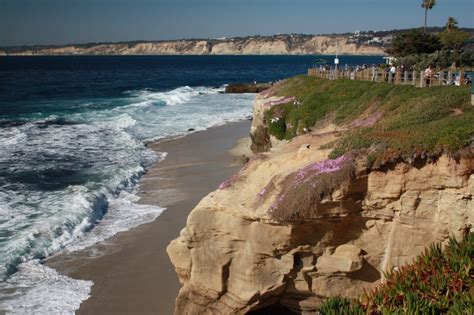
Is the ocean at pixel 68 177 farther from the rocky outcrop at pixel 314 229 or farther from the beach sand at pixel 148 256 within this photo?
the rocky outcrop at pixel 314 229

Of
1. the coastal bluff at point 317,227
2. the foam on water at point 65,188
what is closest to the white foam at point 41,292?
the foam on water at point 65,188

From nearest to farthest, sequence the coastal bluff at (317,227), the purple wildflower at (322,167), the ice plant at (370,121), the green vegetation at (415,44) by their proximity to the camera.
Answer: the coastal bluff at (317,227) → the purple wildflower at (322,167) → the ice plant at (370,121) → the green vegetation at (415,44)

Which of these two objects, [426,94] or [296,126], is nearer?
[426,94]

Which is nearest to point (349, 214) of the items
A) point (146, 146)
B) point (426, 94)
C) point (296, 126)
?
point (426, 94)

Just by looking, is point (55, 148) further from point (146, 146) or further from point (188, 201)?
point (188, 201)

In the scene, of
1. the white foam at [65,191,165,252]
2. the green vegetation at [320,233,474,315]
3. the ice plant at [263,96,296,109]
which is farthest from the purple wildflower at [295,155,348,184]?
the ice plant at [263,96,296,109]

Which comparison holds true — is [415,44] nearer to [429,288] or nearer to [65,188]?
[65,188]

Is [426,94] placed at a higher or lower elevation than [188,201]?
higher
